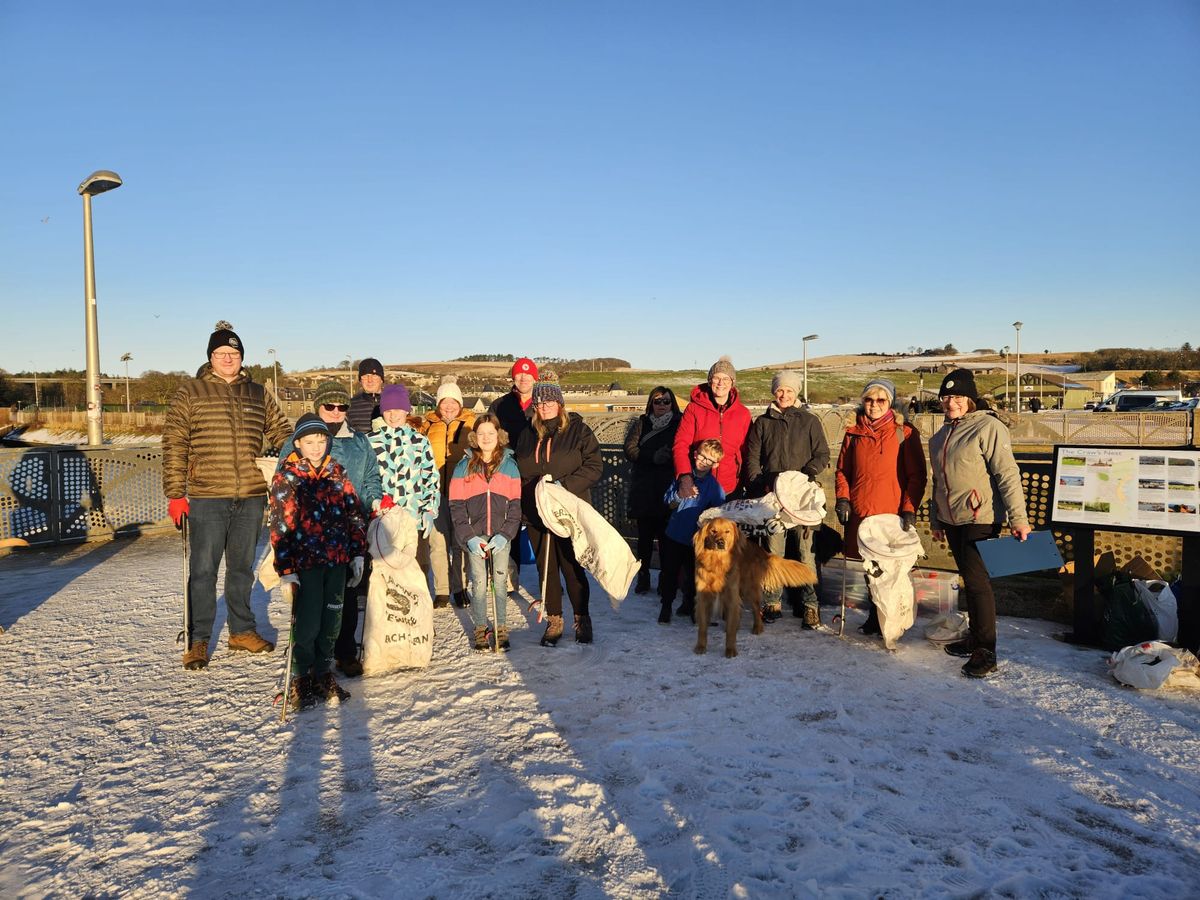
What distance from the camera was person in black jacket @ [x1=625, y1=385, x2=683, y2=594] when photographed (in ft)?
20.6

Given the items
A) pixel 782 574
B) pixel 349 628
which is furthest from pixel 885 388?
pixel 349 628

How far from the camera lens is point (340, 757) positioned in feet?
11.9

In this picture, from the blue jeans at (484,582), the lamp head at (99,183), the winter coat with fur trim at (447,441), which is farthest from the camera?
the lamp head at (99,183)

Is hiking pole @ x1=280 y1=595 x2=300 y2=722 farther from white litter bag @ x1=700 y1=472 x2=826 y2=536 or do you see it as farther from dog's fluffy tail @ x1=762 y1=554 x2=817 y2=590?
dog's fluffy tail @ x1=762 y1=554 x2=817 y2=590

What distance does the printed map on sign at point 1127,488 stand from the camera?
15.5 ft

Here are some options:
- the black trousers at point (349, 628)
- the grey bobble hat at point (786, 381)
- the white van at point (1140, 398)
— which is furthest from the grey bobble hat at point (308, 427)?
the white van at point (1140, 398)

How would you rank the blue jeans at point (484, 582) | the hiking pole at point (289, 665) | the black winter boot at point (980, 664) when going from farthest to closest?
the blue jeans at point (484, 582) < the black winter boot at point (980, 664) < the hiking pole at point (289, 665)

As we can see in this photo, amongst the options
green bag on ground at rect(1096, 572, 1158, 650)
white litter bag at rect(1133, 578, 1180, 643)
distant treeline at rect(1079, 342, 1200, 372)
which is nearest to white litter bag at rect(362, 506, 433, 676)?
green bag on ground at rect(1096, 572, 1158, 650)

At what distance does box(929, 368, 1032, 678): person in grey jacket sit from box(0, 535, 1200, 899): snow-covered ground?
32 cm

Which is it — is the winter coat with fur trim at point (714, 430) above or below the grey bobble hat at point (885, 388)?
below

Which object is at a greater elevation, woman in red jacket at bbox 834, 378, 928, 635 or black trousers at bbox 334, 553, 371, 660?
woman in red jacket at bbox 834, 378, 928, 635

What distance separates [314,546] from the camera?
425cm

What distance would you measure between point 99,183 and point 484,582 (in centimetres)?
935

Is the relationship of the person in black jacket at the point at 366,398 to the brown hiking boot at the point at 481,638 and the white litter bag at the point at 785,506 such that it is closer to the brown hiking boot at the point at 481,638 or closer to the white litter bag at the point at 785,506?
the brown hiking boot at the point at 481,638
